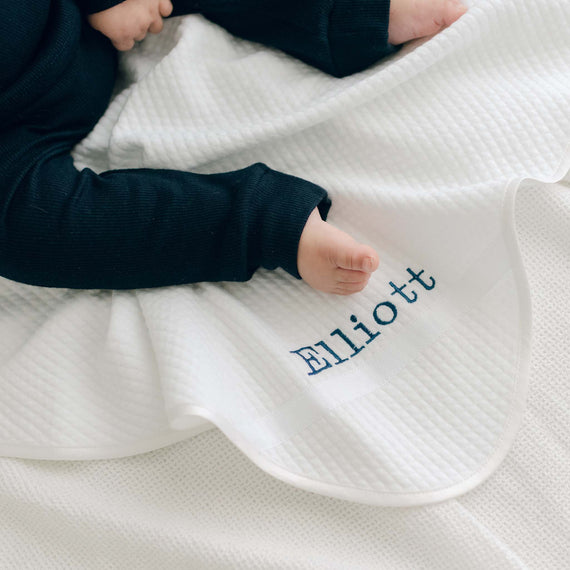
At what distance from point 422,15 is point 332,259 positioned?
14.1 inches

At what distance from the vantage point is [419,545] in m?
0.67

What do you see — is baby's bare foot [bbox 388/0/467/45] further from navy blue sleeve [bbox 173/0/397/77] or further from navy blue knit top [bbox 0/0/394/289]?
navy blue knit top [bbox 0/0/394/289]

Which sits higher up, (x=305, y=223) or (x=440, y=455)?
(x=305, y=223)

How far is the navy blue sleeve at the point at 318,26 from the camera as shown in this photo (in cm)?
83

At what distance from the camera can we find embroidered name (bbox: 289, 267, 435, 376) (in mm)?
746

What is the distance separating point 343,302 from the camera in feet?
2.54

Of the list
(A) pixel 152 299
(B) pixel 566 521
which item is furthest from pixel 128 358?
(B) pixel 566 521

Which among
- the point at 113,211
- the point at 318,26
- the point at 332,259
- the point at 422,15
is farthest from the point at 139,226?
the point at 422,15

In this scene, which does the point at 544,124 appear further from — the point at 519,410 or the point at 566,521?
the point at 566,521

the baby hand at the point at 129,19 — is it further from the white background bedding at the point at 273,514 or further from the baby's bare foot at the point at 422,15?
the white background bedding at the point at 273,514

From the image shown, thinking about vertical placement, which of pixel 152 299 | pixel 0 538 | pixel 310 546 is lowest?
pixel 0 538

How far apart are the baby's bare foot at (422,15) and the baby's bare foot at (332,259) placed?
29cm

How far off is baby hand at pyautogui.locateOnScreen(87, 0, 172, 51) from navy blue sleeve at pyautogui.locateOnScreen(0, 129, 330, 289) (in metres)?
0.18

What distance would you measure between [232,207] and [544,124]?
401mm
